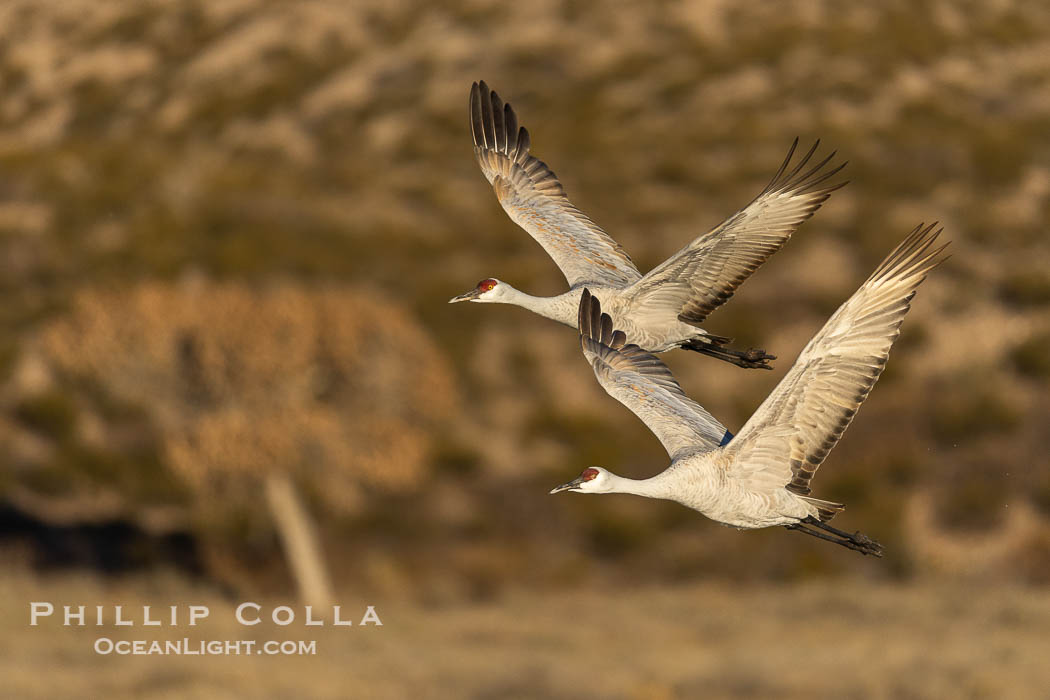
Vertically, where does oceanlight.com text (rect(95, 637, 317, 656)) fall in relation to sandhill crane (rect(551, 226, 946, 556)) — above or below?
above

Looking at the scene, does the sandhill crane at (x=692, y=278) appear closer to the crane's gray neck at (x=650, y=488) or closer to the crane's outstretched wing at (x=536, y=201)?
the crane's outstretched wing at (x=536, y=201)

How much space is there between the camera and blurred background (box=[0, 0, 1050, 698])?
63.8m

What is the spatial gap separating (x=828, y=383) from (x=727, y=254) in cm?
104

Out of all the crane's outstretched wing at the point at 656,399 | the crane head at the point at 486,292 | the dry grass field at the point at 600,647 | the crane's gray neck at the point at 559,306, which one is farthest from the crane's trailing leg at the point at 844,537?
the dry grass field at the point at 600,647

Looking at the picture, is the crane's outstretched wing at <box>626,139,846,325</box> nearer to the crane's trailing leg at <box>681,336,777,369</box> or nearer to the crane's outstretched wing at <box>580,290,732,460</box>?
the crane's trailing leg at <box>681,336,777,369</box>

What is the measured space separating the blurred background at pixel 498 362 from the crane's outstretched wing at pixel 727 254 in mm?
44388

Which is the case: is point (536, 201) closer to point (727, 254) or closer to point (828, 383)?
point (727, 254)

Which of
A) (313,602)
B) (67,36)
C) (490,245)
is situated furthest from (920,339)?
(67,36)

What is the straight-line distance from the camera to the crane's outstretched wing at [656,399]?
291 inches

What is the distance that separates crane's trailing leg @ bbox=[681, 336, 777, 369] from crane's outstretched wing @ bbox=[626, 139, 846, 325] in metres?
0.17

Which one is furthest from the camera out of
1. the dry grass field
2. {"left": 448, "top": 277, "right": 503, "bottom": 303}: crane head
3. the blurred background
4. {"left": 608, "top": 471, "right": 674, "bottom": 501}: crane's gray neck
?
the dry grass field

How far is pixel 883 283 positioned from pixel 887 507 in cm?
7357

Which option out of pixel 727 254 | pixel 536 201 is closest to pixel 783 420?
pixel 727 254

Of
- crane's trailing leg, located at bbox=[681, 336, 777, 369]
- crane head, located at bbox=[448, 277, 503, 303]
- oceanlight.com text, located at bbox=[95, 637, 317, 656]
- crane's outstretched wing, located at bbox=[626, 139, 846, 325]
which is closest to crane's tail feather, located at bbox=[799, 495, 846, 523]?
crane's trailing leg, located at bbox=[681, 336, 777, 369]
